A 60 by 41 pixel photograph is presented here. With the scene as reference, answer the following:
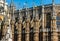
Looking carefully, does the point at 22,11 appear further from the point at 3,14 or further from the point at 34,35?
the point at 34,35

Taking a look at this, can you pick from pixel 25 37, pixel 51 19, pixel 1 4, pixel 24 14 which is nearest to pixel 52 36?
pixel 51 19

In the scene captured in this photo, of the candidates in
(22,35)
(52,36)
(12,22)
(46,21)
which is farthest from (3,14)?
(52,36)

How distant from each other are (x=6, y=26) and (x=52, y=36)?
9550mm

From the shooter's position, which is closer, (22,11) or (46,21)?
(46,21)

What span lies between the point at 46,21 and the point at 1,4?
11.5 m

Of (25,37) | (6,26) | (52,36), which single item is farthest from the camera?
(25,37)

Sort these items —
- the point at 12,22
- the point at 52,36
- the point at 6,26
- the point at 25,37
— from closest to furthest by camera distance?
the point at 6,26 < the point at 52,36 < the point at 25,37 < the point at 12,22

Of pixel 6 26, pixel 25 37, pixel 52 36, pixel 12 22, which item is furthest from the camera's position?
pixel 12 22

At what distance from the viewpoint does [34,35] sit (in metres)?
44.9

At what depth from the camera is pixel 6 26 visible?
38438 mm

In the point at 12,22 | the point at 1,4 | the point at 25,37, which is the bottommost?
the point at 25,37

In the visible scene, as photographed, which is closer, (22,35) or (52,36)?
(52,36)

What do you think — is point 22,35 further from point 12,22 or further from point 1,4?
point 1,4

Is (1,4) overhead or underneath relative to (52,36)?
overhead
